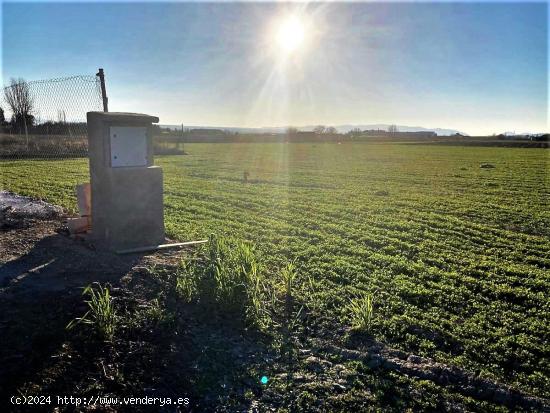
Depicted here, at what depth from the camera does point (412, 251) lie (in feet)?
23.0

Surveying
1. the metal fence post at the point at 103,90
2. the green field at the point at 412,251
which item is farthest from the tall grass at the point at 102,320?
the metal fence post at the point at 103,90

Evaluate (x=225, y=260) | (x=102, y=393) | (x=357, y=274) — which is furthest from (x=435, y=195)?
(x=102, y=393)

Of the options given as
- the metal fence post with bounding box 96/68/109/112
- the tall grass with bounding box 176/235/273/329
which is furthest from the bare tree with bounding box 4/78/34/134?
the tall grass with bounding box 176/235/273/329

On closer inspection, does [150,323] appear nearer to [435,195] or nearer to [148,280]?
[148,280]

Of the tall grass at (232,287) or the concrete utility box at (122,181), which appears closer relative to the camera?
the tall grass at (232,287)

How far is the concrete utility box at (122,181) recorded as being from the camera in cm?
588

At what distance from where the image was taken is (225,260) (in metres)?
5.12

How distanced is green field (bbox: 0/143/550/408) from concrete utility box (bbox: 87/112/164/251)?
110 cm

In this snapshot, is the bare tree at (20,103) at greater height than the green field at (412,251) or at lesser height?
greater

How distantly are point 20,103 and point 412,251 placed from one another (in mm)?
17862

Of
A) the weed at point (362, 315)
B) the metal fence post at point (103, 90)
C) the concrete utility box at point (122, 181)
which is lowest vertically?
the weed at point (362, 315)

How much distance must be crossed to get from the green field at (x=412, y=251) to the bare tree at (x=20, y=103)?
3346 millimetres

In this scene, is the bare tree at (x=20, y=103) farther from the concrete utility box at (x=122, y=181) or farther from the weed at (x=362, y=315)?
the weed at (x=362, y=315)

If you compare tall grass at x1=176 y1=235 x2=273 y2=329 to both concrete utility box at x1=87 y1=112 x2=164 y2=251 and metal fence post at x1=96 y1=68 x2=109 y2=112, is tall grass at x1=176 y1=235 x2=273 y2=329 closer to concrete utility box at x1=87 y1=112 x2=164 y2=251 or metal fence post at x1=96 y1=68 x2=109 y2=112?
concrete utility box at x1=87 y1=112 x2=164 y2=251
